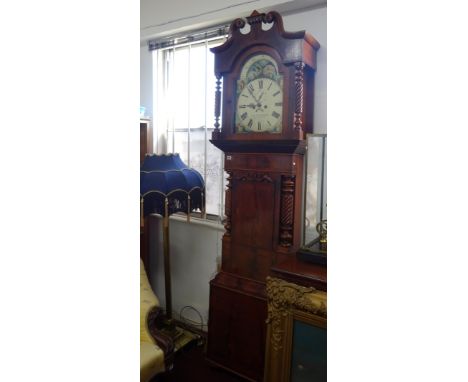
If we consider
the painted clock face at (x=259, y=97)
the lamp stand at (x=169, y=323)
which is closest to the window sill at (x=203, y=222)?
the lamp stand at (x=169, y=323)

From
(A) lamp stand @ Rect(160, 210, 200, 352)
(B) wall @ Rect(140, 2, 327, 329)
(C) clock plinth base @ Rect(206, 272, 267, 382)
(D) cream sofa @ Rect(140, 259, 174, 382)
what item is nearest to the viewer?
(D) cream sofa @ Rect(140, 259, 174, 382)

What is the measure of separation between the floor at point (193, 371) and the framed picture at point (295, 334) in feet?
1.42

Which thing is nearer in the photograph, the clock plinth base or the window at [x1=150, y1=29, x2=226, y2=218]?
the clock plinth base

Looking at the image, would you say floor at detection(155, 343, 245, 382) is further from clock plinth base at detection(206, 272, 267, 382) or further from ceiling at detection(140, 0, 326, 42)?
ceiling at detection(140, 0, 326, 42)

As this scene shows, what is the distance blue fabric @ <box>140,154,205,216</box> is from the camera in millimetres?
1970

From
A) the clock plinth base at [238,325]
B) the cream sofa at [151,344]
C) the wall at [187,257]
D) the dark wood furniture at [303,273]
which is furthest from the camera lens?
the wall at [187,257]

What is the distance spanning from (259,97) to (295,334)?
1061 millimetres

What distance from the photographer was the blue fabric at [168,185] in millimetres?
1970

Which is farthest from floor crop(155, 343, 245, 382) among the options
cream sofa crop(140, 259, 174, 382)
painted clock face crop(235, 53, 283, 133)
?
painted clock face crop(235, 53, 283, 133)

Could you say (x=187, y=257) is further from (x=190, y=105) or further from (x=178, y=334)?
(x=190, y=105)

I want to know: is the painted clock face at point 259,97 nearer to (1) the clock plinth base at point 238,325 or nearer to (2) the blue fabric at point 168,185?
(2) the blue fabric at point 168,185
